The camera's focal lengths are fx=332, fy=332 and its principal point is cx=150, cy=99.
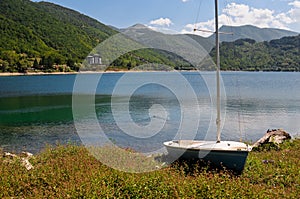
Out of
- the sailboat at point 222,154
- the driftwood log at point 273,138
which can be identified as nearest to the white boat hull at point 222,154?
the sailboat at point 222,154

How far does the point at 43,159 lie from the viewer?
1305 cm

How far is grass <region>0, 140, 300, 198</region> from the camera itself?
8188 millimetres

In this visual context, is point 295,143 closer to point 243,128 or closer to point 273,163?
point 273,163

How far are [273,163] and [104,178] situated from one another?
6993 millimetres


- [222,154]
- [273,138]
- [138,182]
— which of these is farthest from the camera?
[273,138]

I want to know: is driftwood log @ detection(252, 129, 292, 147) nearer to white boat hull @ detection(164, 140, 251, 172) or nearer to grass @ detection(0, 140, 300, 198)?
A: grass @ detection(0, 140, 300, 198)

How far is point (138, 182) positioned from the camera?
8.78 meters

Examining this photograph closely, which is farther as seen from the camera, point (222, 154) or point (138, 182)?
point (222, 154)

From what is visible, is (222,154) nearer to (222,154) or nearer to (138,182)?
(222,154)

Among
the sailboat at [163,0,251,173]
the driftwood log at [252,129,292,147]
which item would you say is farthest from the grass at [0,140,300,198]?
the driftwood log at [252,129,292,147]

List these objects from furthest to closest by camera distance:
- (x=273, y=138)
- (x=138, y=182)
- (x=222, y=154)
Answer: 1. (x=273, y=138)
2. (x=222, y=154)
3. (x=138, y=182)

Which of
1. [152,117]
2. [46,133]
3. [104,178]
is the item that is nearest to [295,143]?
[104,178]

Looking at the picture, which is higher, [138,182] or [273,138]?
[138,182]

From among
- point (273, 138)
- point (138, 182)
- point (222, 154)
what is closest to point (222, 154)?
point (222, 154)
